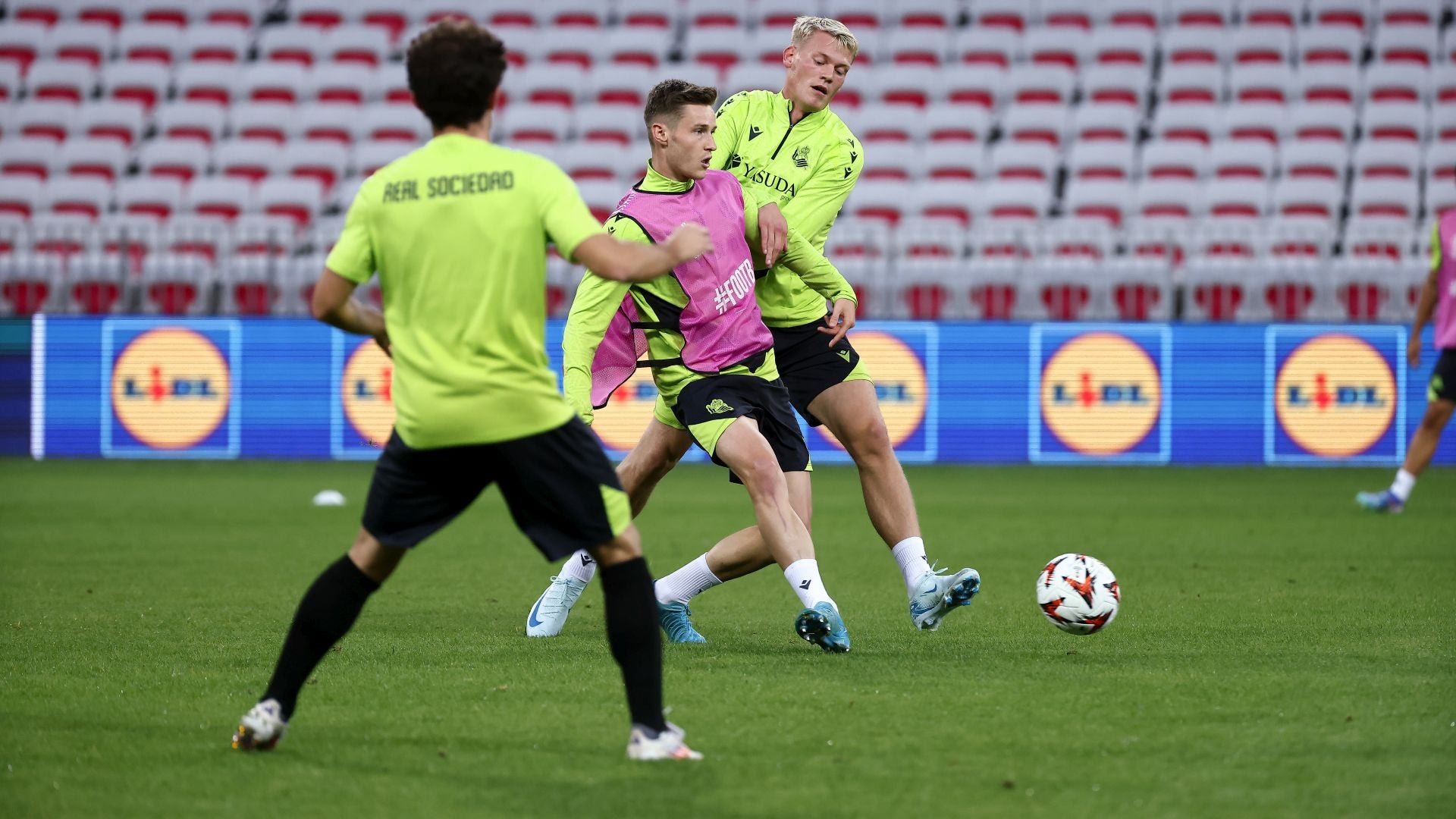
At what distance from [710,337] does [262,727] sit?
2.46 metres

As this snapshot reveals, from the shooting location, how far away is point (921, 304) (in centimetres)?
1694

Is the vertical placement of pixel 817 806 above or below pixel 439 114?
below

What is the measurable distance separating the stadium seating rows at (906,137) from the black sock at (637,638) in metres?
12.7

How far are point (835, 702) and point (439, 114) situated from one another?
7.08 ft

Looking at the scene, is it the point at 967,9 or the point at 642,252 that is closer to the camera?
the point at 642,252

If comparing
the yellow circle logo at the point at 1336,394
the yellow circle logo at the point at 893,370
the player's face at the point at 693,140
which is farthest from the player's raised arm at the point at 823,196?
the yellow circle logo at the point at 1336,394

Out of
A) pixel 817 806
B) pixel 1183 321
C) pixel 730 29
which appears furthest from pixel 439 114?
pixel 730 29

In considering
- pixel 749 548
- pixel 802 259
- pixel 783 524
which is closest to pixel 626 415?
pixel 749 548

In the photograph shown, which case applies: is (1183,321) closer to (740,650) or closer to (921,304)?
(921,304)

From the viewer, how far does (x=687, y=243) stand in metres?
4.29

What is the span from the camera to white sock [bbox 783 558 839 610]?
6012mm

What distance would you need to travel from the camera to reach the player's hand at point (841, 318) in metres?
6.55

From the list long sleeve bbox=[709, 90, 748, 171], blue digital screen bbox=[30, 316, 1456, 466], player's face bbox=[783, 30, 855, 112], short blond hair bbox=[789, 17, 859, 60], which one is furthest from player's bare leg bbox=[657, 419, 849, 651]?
blue digital screen bbox=[30, 316, 1456, 466]

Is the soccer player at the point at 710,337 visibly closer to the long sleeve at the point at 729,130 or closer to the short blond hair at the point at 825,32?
the long sleeve at the point at 729,130
